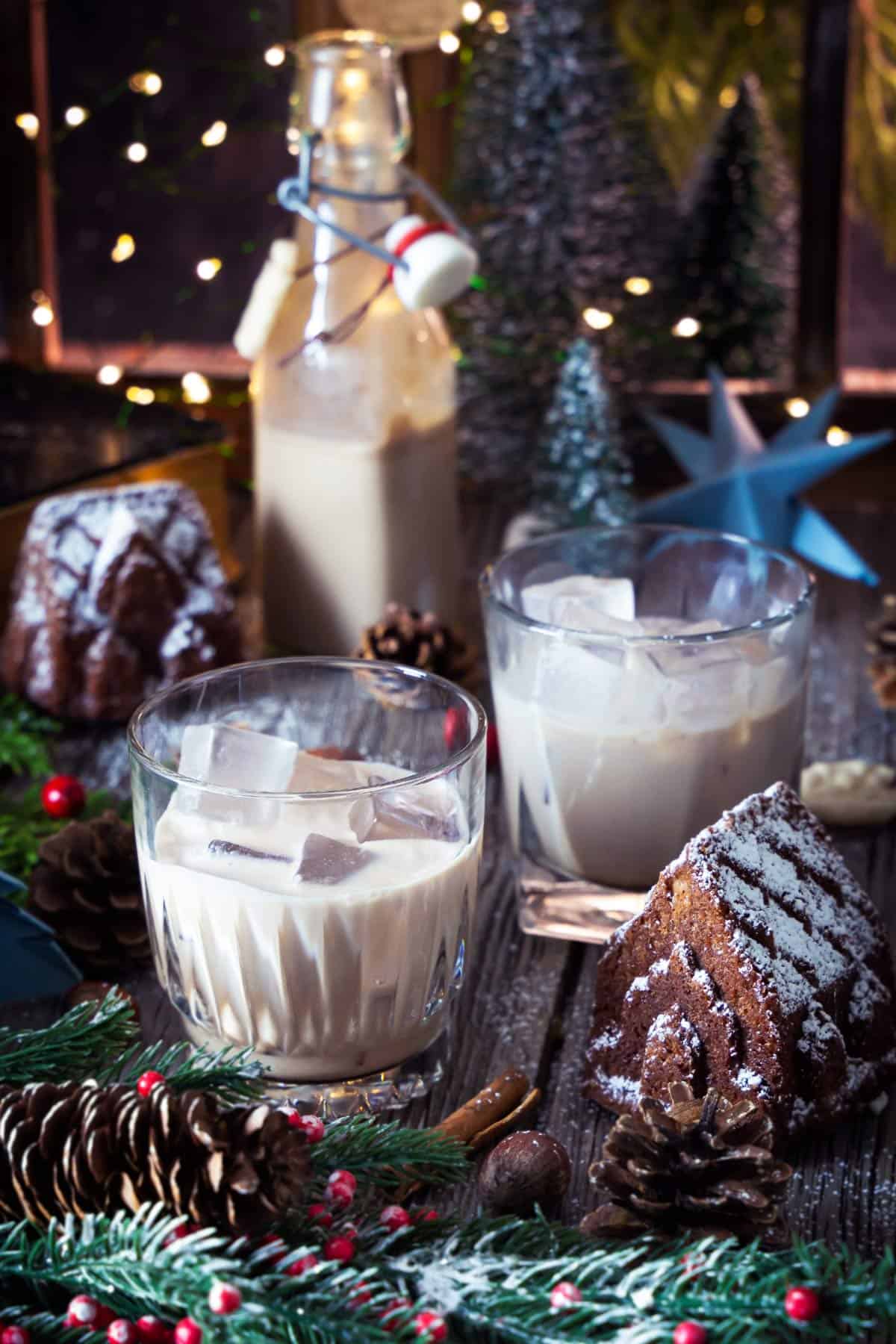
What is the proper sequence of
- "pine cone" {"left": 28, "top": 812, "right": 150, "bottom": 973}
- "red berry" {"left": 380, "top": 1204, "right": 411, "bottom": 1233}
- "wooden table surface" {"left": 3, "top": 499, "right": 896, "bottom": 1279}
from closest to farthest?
"red berry" {"left": 380, "top": 1204, "right": 411, "bottom": 1233} < "wooden table surface" {"left": 3, "top": 499, "right": 896, "bottom": 1279} < "pine cone" {"left": 28, "top": 812, "right": 150, "bottom": 973}

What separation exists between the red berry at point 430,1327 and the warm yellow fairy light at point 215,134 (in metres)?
1.55

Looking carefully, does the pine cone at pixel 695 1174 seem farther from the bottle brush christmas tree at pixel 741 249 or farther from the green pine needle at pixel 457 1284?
the bottle brush christmas tree at pixel 741 249

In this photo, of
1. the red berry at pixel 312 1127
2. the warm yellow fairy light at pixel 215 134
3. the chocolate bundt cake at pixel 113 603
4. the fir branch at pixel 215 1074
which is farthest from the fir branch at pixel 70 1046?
the warm yellow fairy light at pixel 215 134

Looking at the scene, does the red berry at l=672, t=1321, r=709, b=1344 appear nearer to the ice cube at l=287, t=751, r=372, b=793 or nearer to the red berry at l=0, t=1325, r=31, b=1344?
the red berry at l=0, t=1325, r=31, b=1344

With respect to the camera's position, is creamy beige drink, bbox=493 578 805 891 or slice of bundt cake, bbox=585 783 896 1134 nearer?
slice of bundt cake, bbox=585 783 896 1134

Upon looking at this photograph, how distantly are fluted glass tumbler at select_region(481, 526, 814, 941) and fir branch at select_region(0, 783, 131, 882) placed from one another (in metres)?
0.32

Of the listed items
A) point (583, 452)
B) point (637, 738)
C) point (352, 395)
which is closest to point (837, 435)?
point (583, 452)

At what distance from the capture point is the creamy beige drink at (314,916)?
811 mm

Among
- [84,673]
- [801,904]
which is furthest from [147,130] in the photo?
[801,904]

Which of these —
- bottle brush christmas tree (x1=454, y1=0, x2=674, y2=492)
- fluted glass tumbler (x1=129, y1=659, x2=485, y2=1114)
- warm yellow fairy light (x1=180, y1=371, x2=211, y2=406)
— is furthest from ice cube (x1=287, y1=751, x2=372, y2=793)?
warm yellow fairy light (x1=180, y1=371, x2=211, y2=406)

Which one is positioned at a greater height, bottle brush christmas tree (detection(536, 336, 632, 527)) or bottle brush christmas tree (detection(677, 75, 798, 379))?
bottle brush christmas tree (detection(677, 75, 798, 379))

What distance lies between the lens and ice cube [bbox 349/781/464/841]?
32.2 inches

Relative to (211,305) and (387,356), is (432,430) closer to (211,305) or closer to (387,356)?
Answer: (387,356)

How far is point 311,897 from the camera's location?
800 millimetres
